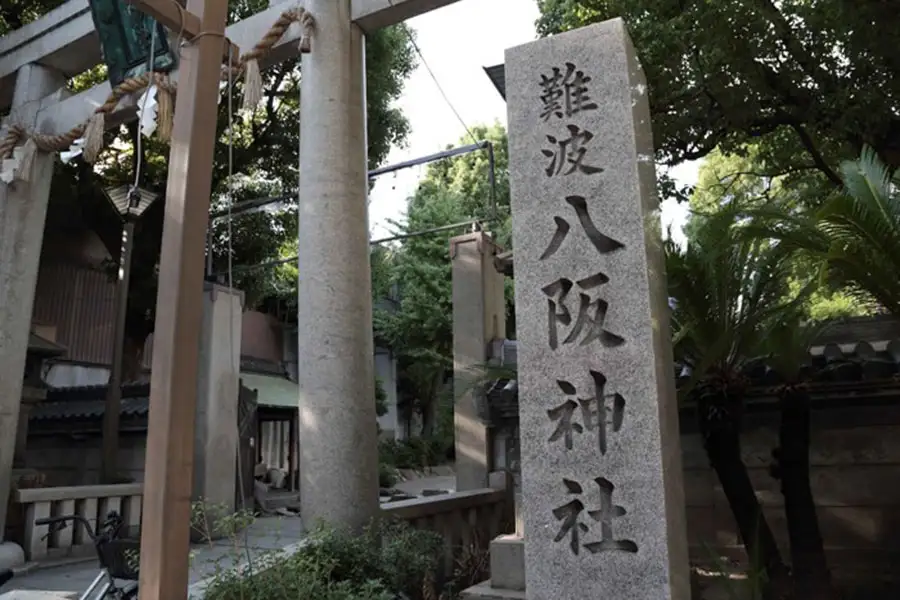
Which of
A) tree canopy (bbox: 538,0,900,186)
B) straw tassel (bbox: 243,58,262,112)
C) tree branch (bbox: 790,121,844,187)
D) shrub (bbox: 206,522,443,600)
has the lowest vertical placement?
shrub (bbox: 206,522,443,600)

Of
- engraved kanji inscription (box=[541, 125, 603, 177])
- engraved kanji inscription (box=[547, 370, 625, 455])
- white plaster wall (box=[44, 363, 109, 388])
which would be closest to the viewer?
engraved kanji inscription (box=[547, 370, 625, 455])

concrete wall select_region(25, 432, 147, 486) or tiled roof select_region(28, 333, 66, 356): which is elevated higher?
tiled roof select_region(28, 333, 66, 356)

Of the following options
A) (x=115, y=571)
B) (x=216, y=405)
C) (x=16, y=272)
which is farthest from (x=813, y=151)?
(x=16, y=272)

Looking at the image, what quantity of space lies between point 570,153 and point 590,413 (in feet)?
5.51

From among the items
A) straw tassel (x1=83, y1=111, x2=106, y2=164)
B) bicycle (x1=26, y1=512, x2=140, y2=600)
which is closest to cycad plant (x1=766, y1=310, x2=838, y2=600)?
bicycle (x1=26, y1=512, x2=140, y2=600)

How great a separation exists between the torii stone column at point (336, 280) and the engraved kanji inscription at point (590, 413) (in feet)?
7.07

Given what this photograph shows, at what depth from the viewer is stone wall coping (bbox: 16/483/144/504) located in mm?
7547

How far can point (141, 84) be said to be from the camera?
4844 millimetres

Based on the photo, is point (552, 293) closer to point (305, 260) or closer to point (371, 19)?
point (305, 260)

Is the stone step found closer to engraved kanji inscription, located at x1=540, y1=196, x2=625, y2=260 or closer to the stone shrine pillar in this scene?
the stone shrine pillar

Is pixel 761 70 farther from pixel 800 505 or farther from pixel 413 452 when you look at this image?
pixel 413 452

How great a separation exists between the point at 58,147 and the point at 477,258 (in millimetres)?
5985

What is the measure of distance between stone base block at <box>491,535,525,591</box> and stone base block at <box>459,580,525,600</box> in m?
0.04

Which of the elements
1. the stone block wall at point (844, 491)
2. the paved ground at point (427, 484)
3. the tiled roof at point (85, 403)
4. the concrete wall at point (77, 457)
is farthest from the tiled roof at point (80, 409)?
the stone block wall at point (844, 491)
